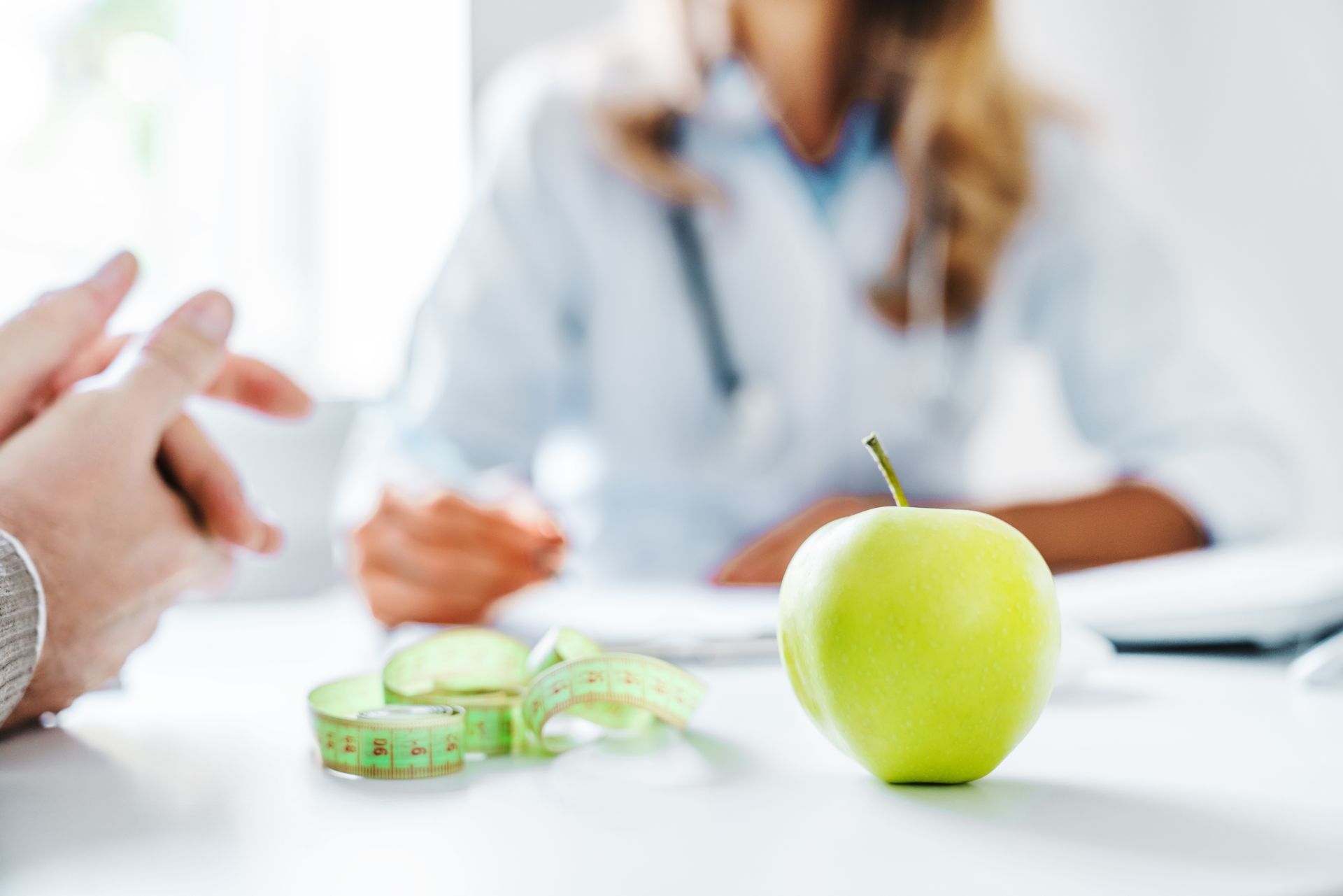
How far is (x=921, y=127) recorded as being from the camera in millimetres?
1269

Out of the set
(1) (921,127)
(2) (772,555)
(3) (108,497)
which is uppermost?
(1) (921,127)

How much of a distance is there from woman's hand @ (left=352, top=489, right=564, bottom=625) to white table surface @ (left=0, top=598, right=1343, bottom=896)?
0.29m

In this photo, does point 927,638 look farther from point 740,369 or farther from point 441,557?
point 740,369

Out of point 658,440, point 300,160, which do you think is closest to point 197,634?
point 658,440

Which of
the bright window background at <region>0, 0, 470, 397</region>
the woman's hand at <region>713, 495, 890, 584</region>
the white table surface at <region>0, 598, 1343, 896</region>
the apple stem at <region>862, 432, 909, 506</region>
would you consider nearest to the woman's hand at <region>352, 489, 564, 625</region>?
the woman's hand at <region>713, 495, 890, 584</region>

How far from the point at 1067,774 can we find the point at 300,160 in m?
1.69

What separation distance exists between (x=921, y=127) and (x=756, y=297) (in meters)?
0.28

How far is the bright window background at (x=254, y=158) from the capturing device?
1664mm

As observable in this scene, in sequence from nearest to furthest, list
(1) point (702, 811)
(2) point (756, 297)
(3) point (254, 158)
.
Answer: (1) point (702, 811), (2) point (756, 297), (3) point (254, 158)

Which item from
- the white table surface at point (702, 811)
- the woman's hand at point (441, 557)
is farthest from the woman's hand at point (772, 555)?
the white table surface at point (702, 811)

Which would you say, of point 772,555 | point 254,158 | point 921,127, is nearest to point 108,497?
point 772,555

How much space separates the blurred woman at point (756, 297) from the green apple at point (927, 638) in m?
0.80

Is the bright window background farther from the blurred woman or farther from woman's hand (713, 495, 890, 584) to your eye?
woman's hand (713, 495, 890, 584)

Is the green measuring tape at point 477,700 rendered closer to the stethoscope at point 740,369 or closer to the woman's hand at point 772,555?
the woman's hand at point 772,555
